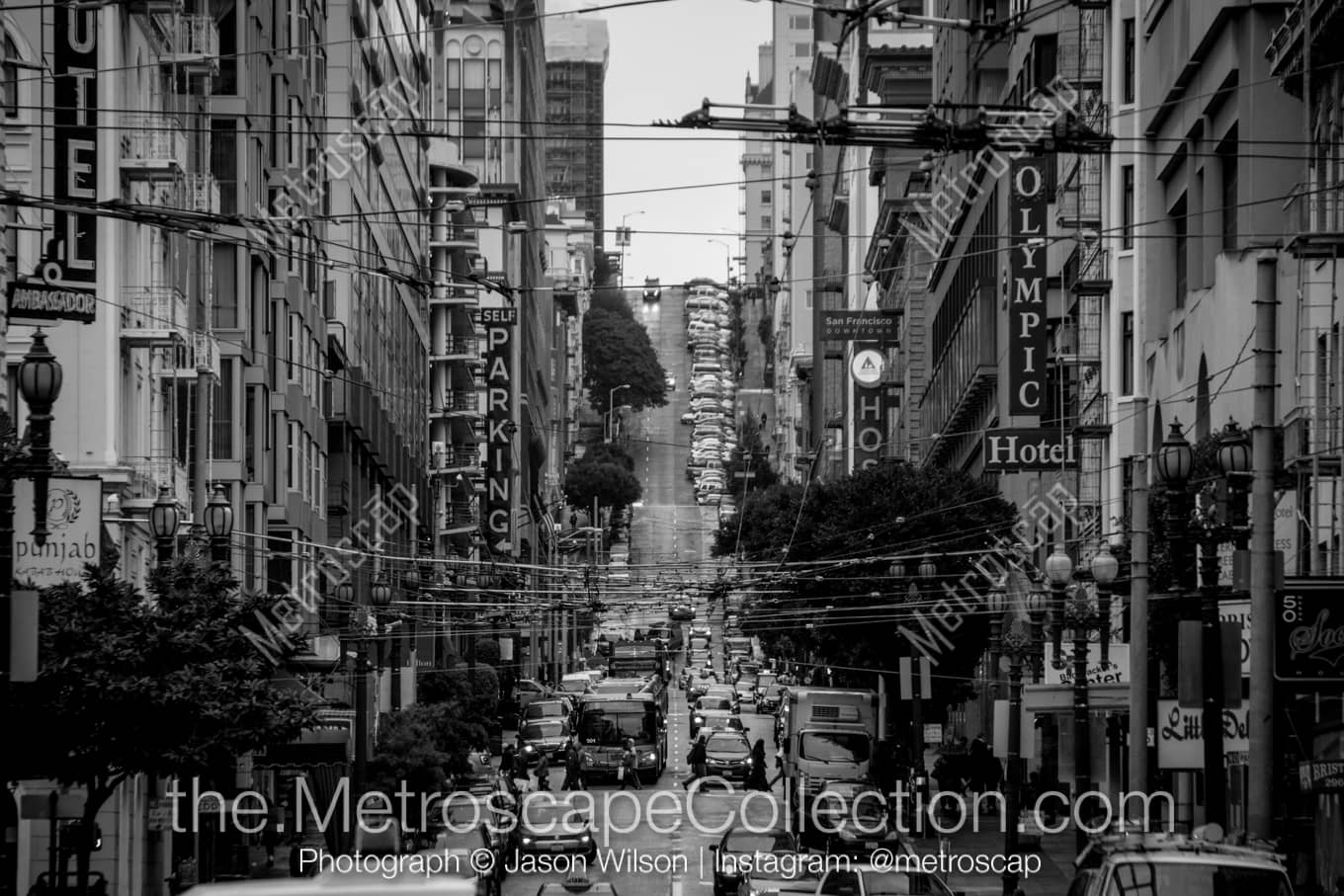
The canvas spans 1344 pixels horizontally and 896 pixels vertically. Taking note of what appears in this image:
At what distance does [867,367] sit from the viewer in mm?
121375

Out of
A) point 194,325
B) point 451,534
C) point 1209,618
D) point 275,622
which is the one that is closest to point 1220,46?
point 1209,618

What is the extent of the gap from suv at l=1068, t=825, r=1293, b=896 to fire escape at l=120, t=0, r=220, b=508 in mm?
24877

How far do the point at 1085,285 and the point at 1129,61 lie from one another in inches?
204

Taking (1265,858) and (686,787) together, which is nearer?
(1265,858)

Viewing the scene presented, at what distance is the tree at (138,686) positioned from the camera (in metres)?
32.5

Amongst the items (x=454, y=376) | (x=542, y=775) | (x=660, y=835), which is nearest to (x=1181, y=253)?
(x=660, y=835)

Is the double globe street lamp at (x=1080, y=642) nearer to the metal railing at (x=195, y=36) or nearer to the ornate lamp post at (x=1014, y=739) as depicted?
the ornate lamp post at (x=1014, y=739)

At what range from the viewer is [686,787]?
212 feet

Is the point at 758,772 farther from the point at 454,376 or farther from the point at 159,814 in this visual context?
the point at 454,376

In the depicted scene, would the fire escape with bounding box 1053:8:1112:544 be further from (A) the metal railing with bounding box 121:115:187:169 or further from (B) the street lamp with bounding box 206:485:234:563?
(B) the street lamp with bounding box 206:485:234:563

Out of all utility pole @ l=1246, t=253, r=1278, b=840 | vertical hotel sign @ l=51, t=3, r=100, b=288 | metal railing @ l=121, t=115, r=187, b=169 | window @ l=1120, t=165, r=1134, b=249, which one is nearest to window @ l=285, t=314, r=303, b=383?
metal railing @ l=121, t=115, r=187, b=169

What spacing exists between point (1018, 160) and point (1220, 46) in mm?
25024

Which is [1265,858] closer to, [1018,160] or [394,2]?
[1018,160]

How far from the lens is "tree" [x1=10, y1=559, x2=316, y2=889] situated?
32.5m
